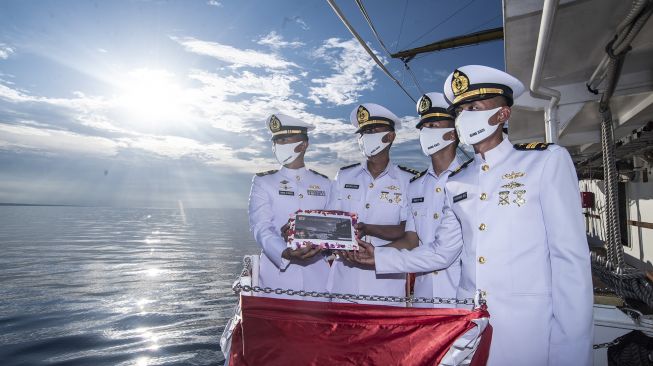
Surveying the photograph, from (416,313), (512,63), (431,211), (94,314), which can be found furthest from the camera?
(94,314)

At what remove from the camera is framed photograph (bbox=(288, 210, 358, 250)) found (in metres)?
2.83

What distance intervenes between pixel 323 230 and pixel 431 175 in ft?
4.67

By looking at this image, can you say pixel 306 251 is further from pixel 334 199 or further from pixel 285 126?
pixel 285 126

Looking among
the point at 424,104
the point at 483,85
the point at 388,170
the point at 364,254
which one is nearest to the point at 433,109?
the point at 424,104

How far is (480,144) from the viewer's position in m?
2.35

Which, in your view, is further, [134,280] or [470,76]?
[134,280]

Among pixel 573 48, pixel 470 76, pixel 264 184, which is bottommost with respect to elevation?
pixel 264 184

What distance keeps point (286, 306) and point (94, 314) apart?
57.7 feet

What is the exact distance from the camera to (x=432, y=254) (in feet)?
8.64

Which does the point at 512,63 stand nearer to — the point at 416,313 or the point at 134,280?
the point at 416,313

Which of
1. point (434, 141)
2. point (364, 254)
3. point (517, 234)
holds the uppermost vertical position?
point (434, 141)

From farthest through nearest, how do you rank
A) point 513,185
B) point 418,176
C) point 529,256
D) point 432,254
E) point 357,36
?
1. point 357,36
2. point 418,176
3. point 432,254
4. point 513,185
5. point 529,256

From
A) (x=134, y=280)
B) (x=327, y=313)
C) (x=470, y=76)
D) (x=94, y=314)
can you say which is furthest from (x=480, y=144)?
(x=134, y=280)

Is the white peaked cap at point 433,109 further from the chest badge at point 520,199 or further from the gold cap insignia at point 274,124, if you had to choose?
the chest badge at point 520,199
